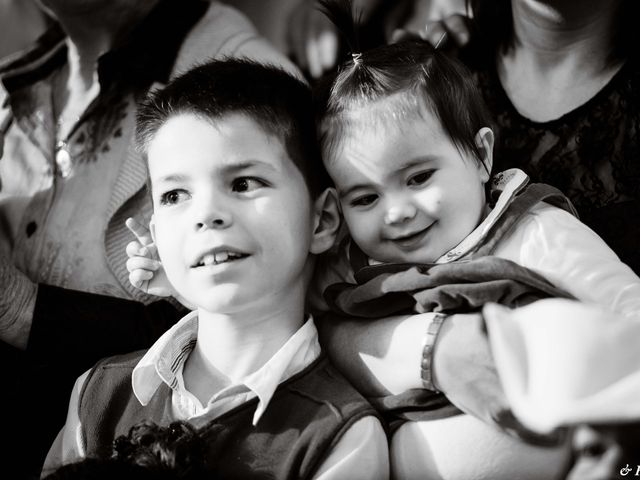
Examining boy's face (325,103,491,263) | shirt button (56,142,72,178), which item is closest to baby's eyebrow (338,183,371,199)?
boy's face (325,103,491,263)

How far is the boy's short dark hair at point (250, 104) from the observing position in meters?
1.07

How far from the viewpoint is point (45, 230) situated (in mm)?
1611

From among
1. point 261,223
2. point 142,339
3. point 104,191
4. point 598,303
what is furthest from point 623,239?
point 104,191

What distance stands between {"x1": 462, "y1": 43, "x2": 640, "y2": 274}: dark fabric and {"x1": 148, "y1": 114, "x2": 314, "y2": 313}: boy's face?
0.55 meters

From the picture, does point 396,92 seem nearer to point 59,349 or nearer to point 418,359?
point 418,359

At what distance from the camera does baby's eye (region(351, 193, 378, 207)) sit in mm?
1113

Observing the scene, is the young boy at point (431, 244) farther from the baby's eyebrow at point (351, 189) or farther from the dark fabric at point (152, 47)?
the dark fabric at point (152, 47)

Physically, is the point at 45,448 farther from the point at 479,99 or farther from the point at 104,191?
the point at 479,99

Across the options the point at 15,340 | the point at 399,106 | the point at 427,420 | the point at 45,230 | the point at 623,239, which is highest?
the point at 399,106

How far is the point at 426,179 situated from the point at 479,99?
244mm

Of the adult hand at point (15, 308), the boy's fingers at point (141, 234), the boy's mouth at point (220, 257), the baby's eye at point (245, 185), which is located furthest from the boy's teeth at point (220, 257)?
the adult hand at point (15, 308)

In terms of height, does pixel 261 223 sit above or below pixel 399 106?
below

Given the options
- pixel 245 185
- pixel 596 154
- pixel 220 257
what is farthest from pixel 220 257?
pixel 596 154

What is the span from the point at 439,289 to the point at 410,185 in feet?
0.72
